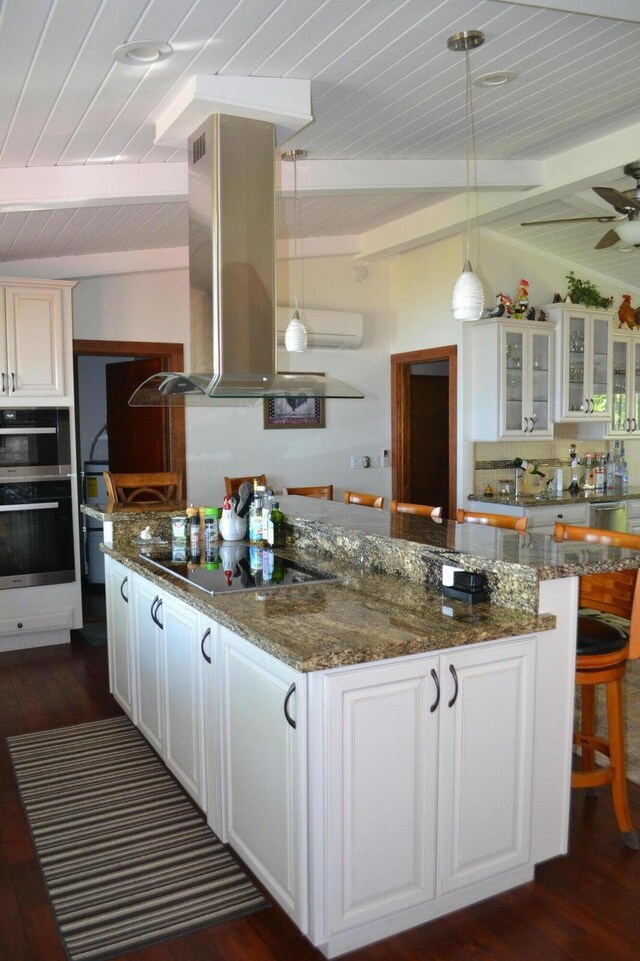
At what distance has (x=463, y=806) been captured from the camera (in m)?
2.23

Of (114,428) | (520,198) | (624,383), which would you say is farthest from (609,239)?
(114,428)

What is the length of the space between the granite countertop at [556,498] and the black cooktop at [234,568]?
8.78 ft

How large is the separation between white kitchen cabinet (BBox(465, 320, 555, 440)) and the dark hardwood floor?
138 inches

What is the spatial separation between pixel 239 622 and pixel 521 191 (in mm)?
3510

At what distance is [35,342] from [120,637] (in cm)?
218

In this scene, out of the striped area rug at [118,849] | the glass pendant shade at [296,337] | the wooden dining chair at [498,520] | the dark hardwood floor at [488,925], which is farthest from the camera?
the glass pendant shade at [296,337]

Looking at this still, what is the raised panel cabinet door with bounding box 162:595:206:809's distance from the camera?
108 inches

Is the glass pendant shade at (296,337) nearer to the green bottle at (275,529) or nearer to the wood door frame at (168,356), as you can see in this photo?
the green bottle at (275,529)

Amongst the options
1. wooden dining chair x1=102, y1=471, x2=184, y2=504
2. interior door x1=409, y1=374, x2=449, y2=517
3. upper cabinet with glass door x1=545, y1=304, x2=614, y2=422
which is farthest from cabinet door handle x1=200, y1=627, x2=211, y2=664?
interior door x1=409, y1=374, x2=449, y2=517

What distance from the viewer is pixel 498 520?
3588 mm

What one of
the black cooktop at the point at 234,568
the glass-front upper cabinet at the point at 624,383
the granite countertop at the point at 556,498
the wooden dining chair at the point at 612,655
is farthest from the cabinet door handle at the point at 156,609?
the glass-front upper cabinet at the point at 624,383

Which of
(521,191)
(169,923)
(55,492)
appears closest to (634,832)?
(169,923)

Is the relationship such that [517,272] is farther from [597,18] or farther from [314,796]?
[314,796]

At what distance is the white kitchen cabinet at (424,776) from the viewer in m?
2.01
